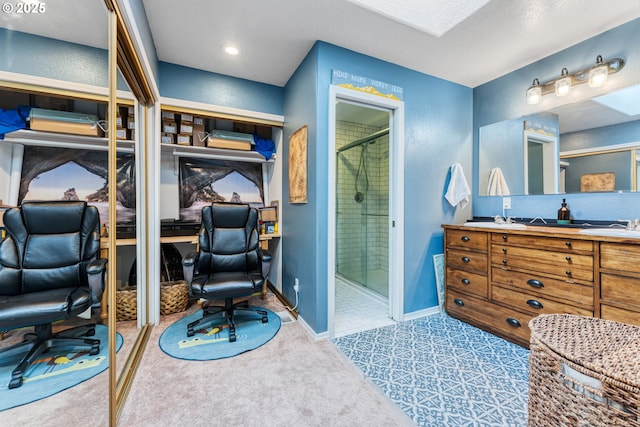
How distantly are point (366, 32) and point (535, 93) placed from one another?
174cm

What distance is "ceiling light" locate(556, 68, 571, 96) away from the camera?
224 centimetres

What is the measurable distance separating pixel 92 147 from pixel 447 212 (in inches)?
120

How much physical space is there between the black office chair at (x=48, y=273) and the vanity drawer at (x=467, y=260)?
2814 millimetres

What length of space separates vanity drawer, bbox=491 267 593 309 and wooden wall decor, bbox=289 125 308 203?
184 centimetres

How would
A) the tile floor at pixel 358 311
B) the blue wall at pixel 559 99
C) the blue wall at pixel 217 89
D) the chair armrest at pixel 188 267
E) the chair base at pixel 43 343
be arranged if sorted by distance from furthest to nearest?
the blue wall at pixel 217 89 < the tile floor at pixel 358 311 < the chair armrest at pixel 188 267 < the blue wall at pixel 559 99 < the chair base at pixel 43 343

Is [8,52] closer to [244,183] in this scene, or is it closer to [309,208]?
[309,208]

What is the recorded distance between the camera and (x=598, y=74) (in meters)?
2.05

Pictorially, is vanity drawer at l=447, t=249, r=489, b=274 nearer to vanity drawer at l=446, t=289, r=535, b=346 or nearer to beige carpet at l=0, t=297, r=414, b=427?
vanity drawer at l=446, t=289, r=535, b=346

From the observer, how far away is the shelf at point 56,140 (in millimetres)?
967

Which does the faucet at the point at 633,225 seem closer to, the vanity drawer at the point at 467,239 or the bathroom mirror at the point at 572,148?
the bathroom mirror at the point at 572,148

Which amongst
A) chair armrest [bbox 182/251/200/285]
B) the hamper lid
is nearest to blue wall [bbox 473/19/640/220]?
the hamper lid

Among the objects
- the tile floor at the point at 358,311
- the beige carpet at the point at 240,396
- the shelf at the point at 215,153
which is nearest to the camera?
the beige carpet at the point at 240,396

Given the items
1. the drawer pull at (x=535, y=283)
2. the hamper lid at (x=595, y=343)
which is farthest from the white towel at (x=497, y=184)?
the hamper lid at (x=595, y=343)

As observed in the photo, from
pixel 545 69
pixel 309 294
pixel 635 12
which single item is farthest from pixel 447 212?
pixel 635 12
